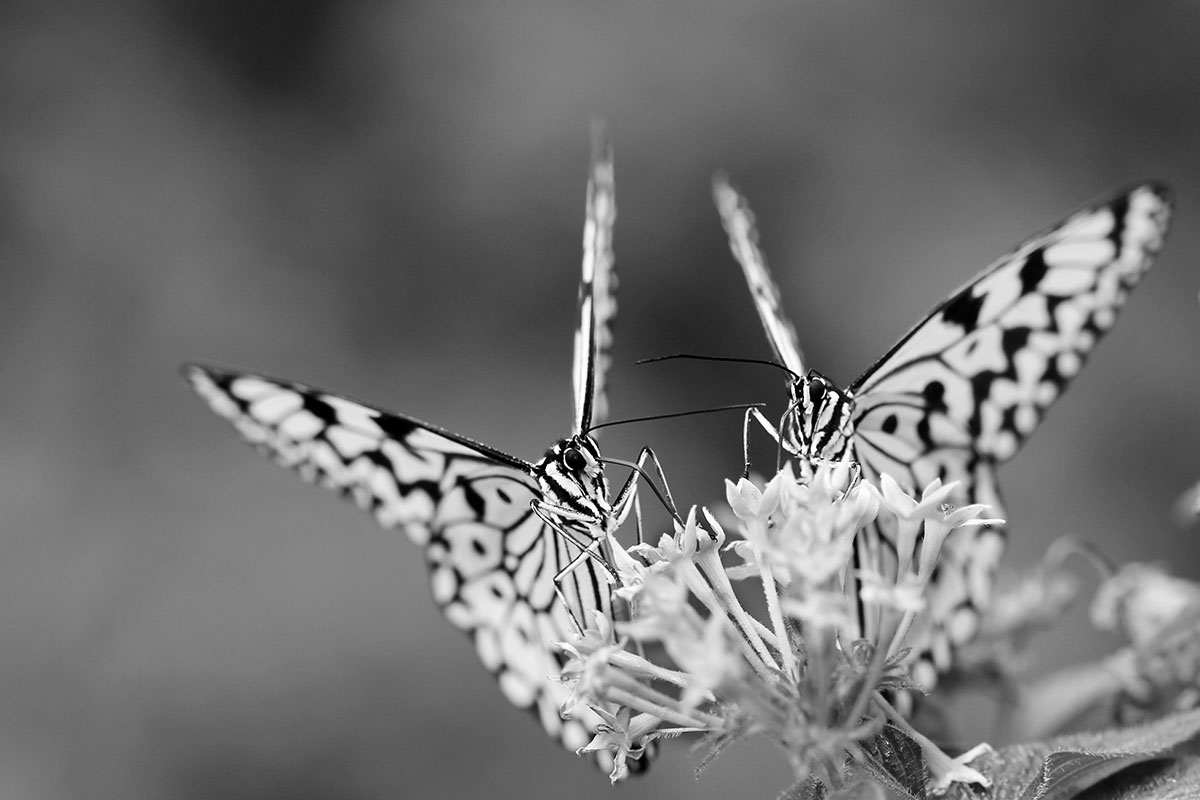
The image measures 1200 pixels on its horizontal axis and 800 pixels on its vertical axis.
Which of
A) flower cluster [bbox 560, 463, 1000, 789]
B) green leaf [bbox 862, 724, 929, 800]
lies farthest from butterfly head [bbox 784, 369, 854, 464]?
green leaf [bbox 862, 724, 929, 800]

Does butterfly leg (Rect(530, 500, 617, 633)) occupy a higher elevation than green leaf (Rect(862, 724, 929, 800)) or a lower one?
higher

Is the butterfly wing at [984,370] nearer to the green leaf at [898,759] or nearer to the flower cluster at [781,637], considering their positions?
the flower cluster at [781,637]

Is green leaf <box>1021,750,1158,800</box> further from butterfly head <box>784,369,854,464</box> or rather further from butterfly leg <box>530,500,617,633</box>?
butterfly leg <box>530,500,617,633</box>

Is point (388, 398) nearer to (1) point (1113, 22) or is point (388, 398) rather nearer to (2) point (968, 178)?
(2) point (968, 178)

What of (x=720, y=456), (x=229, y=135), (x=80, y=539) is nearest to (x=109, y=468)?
(x=80, y=539)

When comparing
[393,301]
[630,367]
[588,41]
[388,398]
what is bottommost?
[630,367]

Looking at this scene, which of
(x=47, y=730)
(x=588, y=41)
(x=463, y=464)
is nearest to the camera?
(x=463, y=464)

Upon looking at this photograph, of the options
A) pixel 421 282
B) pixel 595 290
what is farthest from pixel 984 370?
pixel 421 282
